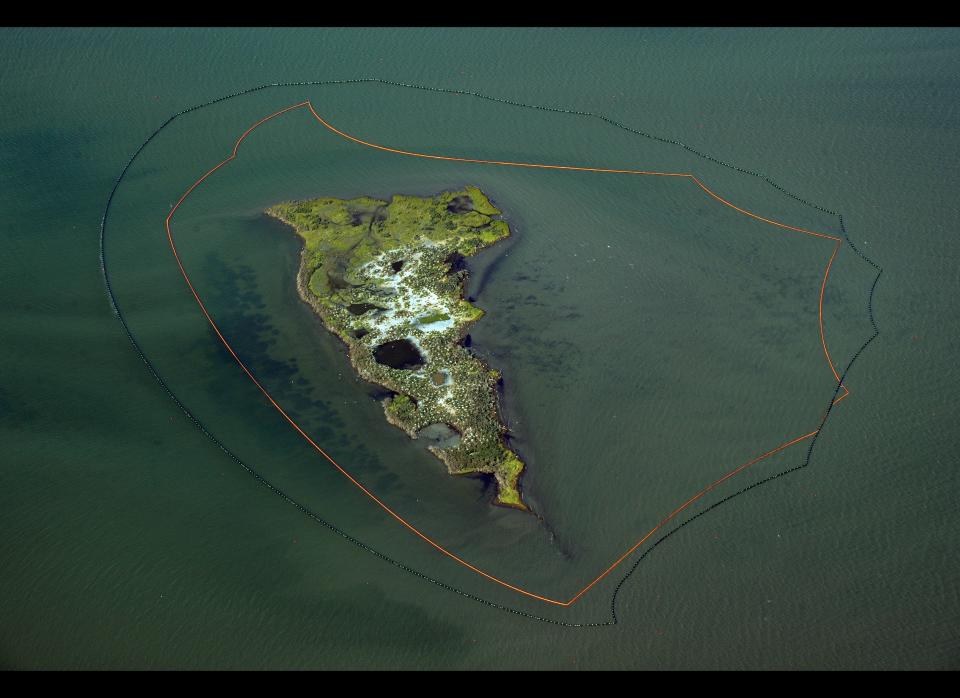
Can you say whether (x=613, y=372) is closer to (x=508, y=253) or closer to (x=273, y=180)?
(x=508, y=253)

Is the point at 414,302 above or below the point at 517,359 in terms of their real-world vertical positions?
above

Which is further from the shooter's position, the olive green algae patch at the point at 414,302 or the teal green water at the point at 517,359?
the olive green algae patch at the point at 414,302

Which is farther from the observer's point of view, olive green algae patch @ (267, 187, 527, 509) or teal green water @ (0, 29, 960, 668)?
olive green algae patch @ (267, 187, 527, 509)

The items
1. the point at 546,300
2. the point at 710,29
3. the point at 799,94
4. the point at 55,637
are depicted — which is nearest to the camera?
the point at 55,637

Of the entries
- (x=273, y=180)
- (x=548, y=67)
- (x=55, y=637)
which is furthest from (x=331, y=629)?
(x=548, y=67)
